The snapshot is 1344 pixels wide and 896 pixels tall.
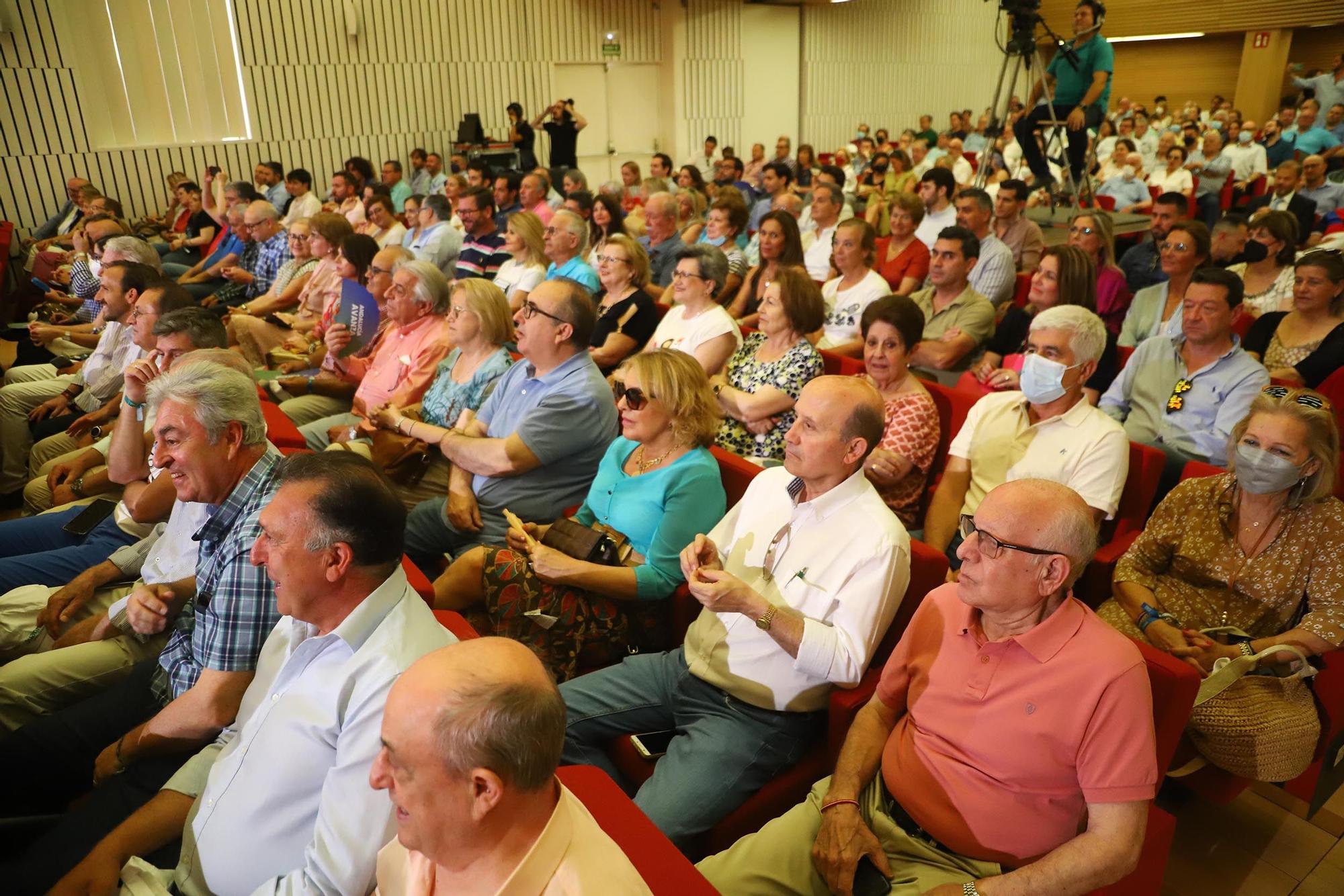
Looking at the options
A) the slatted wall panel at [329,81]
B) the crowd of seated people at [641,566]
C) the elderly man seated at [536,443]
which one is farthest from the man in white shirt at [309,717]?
the slatted wall panel at [329,81]

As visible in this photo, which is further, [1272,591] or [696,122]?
[696,122]

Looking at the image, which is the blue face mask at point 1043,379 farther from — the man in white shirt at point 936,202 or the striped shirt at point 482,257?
the striped shirt at point 482,257

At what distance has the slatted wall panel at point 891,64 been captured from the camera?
16.3 meters

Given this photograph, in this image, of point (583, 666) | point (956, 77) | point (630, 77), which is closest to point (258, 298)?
point (583, 666)

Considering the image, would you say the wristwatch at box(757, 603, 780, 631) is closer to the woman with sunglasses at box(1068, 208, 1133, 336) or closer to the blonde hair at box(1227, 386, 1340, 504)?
the blonde hair at box(1227, 386, 1340, 504)

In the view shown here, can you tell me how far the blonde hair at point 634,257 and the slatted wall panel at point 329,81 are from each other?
914cm

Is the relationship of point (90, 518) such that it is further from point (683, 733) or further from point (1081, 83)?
point (1081, 83)

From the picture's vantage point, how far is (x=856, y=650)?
1.95m

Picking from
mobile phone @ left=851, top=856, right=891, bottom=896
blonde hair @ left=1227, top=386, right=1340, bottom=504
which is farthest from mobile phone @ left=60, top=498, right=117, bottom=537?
blonde hair @ left=1227, top=386, right=1340, bottom=504

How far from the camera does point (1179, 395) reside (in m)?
3.28

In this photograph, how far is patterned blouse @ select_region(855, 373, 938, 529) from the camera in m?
2.98

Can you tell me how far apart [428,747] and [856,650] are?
110 cm

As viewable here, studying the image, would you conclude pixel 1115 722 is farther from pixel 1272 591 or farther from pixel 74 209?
pixel 74 209

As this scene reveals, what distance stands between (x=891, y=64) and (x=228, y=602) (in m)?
18.2
